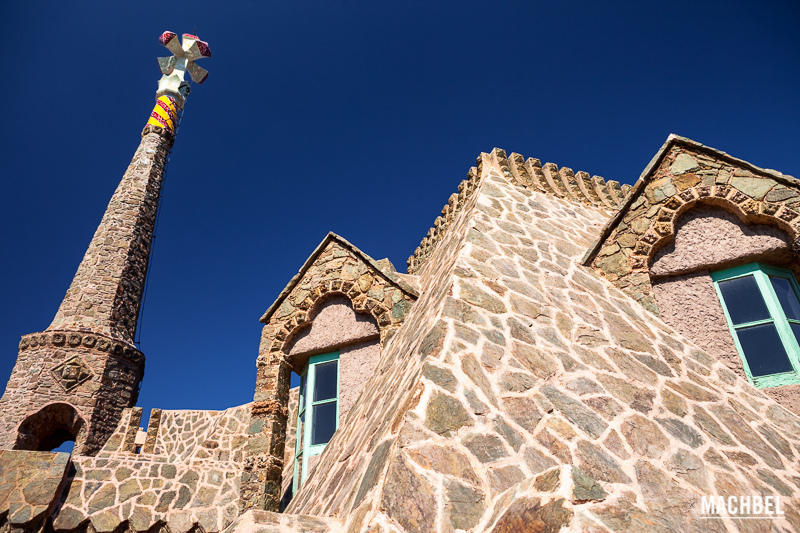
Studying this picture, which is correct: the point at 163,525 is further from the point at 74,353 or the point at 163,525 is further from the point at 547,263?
the point at 74,353

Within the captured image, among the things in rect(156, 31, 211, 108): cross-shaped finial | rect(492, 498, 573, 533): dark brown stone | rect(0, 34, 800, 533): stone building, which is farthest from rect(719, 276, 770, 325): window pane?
rect(156, 31, 211, 108): cross-shaped finial

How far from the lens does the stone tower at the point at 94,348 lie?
13.1m

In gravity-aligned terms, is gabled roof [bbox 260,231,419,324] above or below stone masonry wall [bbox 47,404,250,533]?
above

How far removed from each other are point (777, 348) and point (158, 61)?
25611 millimetres

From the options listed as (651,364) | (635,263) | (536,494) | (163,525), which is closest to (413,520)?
(536,494)

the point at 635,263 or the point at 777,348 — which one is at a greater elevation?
the point at 635,263

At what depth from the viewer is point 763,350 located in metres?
5.16

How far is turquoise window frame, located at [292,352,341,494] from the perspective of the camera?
20.5ft

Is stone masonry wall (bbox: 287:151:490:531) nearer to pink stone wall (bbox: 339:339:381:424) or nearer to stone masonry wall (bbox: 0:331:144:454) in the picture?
pink stone wall (bbox: 339:339:381:424)

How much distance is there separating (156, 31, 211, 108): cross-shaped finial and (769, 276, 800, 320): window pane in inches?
904

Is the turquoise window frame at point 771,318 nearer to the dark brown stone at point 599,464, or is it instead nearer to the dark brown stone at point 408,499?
the dark brown stone at point 599,464

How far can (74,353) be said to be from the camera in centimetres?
1377

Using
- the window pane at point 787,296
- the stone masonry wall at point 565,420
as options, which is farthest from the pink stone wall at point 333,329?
the window pane at point 787,296

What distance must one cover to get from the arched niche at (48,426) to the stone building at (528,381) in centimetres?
679
